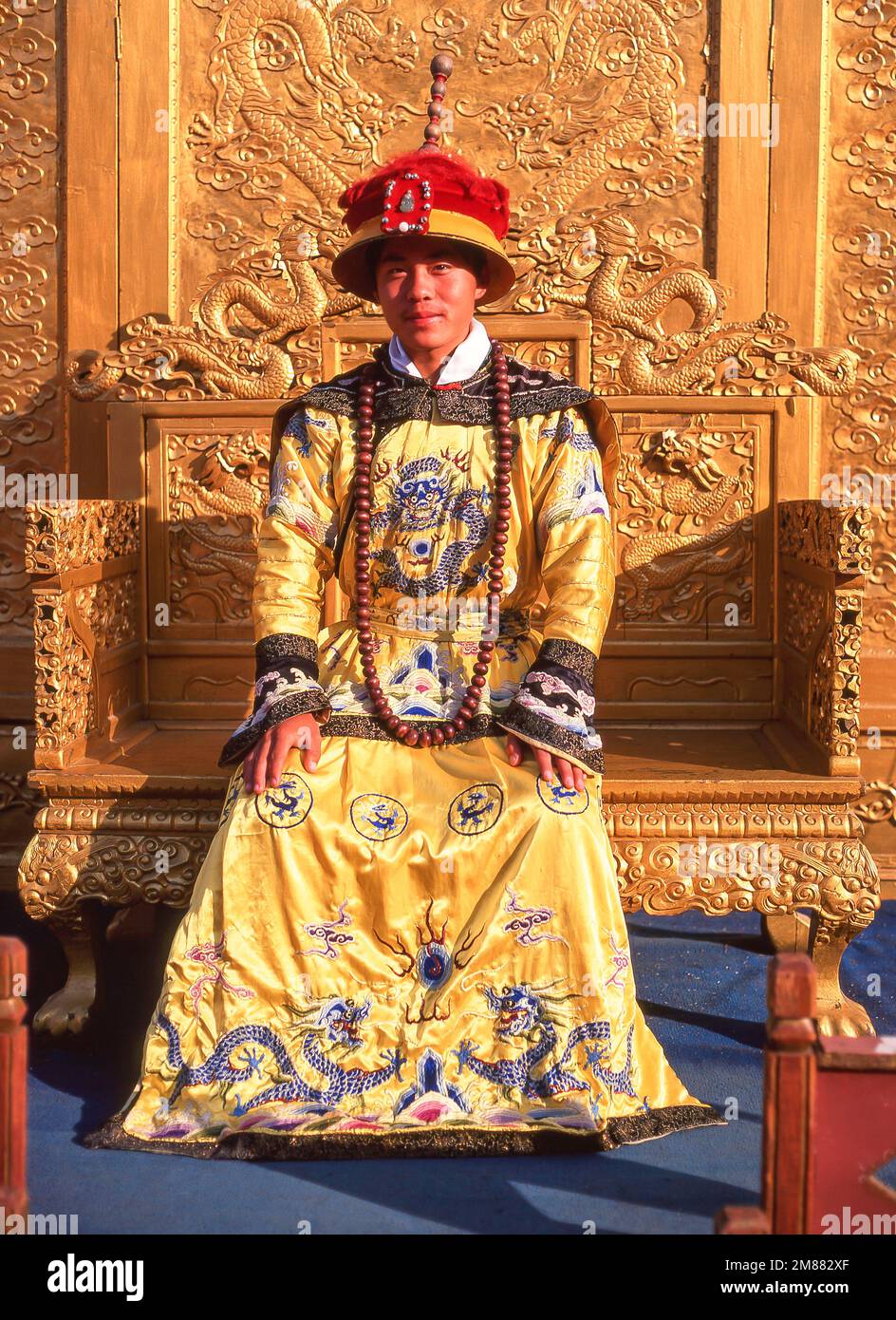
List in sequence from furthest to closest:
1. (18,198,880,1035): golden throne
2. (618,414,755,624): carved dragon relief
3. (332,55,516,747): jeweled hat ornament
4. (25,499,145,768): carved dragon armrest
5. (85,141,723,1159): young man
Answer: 1. (618,414,755,624): carved dragon relief
2. (18,198,880,1035): golden throne
3. (25,499,145,768): carved dragon armrest
4. (332,55,516,747): jeweled hat ornament
5. (85,141,723,1159): young man

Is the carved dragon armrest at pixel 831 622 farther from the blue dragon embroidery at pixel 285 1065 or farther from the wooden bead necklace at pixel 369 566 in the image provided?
the blue dragon embroidery at pixel 285 1065

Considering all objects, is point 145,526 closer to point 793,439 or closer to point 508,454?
point 508,454

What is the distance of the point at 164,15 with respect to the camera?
163 inches

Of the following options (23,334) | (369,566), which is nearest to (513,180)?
(369,566)

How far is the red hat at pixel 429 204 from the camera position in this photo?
3.12m

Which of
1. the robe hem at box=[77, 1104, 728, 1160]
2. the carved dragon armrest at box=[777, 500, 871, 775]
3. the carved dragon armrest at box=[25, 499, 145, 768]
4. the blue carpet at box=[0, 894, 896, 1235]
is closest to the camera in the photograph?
the blue carpet at box=[0, 894, 896, 1235]

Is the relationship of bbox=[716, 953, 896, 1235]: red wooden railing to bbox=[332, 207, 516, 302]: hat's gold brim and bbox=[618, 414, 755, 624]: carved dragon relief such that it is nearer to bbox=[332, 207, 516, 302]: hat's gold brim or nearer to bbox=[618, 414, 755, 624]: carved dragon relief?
bbox=[332, 207, 516, 302]: hat's gold brim

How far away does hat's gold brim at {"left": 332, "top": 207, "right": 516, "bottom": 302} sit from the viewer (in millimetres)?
3156

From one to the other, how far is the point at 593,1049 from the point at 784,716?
5.22ft

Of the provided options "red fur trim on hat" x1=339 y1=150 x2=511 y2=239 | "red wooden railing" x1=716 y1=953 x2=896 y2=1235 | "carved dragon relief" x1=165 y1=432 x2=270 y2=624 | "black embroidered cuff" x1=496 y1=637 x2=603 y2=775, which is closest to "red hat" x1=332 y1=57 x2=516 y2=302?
"red fur trim on hat" x1=339 y1=150 x2=511 y2=239

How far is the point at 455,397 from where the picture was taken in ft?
11.0

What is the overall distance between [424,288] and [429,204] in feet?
0.64

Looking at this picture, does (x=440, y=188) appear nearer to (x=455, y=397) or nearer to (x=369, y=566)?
(x=455, y=397)
